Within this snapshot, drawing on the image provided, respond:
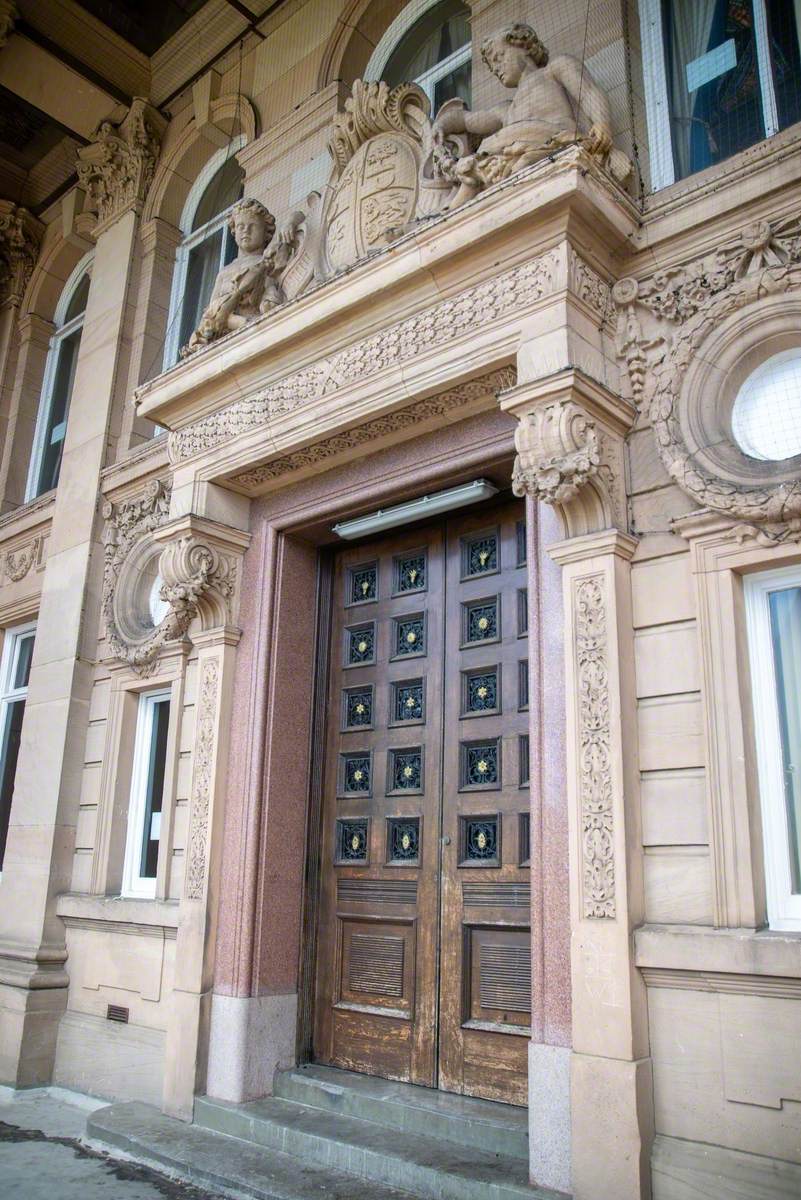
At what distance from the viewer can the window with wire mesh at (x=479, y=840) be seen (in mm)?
5586

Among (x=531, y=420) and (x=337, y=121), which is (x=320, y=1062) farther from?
(x=337, y=121)

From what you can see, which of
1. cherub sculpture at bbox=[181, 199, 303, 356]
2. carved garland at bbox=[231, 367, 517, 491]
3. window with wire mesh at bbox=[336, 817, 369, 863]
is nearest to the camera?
carved garland at bbox=[231, 367, 517, 491]

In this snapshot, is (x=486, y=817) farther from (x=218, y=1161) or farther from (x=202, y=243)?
(x=202, y=243)

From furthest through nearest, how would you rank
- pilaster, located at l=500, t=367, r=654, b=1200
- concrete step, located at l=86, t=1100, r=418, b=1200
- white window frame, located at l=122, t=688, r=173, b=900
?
white window frame, located at l=122, t=688, r=173, b=900
concrete step, located at l=86, t=1100, r=418, b=1200
pilaster, located at l=500, t=367, r=654, b=1200

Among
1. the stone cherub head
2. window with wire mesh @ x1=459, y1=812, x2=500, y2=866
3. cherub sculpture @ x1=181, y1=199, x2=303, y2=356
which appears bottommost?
window with wire mesh @ x1=459, y1=812, x2=500, y2=866

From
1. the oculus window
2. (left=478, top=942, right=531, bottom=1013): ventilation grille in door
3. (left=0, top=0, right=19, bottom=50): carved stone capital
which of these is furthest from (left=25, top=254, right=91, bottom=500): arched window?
(left=478, top=942, right=531, bottom=1013): ventilation grille in door

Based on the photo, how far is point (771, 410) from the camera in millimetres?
4660

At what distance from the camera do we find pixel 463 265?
5.40 meters

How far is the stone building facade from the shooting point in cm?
427

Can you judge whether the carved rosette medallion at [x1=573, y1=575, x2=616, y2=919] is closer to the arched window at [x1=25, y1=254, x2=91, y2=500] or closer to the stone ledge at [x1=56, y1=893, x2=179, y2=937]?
the stone ledge at [x1=56, y1=893, x2=179, y2=937]

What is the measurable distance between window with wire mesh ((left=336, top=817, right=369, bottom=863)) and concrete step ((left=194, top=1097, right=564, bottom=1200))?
59.2 inches

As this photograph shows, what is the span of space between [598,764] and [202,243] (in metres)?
7.57

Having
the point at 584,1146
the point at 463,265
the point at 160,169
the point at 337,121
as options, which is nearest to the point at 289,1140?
the point at 584,1146

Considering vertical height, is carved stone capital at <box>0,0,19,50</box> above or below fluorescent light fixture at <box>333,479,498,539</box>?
above
